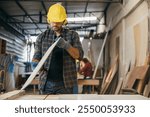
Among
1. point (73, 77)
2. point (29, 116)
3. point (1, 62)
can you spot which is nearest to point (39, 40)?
point (73, 77)

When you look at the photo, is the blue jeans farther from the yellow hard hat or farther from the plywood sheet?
the plywood sheet

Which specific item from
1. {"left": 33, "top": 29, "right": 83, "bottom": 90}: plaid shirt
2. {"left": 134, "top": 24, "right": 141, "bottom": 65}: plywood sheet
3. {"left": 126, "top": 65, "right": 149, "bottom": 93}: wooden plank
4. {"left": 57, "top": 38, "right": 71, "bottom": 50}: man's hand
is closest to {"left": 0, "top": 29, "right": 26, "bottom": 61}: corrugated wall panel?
{"left": 134, "top": 24, "right": 141, "bottom": 65}: plywood sheet

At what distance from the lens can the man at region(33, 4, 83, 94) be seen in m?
1.54

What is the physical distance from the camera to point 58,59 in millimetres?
1567

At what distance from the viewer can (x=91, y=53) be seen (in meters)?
7.00

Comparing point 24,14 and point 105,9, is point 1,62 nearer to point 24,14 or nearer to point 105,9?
point 24,14

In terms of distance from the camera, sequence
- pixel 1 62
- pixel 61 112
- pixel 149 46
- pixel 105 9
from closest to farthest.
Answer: pixel 61 112 → pixel 149 46 → pixel 1 62 → pixel 105 9

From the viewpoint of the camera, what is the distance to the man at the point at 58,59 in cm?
154

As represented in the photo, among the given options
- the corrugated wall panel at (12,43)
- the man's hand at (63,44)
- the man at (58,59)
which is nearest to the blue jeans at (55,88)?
the man at (58,59)

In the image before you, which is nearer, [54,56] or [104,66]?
[54,56]

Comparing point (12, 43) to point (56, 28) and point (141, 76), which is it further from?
point (56, 28)

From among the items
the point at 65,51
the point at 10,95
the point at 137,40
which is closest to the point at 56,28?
the point at 65,51

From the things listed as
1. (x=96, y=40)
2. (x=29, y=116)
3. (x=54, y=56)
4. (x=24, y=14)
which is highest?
(x=24, y=14)

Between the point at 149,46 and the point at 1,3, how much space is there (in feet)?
16.1
